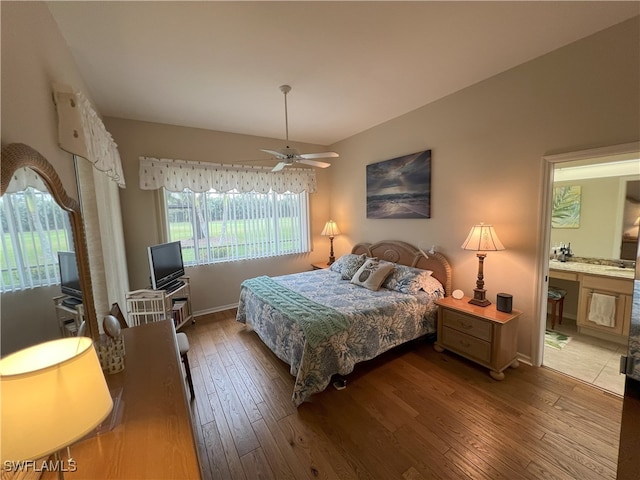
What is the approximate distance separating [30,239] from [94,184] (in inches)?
50.4

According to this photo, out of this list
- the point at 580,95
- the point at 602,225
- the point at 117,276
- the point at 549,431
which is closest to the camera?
the point at 549,431

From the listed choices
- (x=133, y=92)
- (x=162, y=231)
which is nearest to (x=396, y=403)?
(x=162, y=231)

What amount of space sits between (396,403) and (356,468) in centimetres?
64

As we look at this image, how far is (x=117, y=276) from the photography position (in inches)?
99.4

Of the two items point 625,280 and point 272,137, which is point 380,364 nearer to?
point 625,280

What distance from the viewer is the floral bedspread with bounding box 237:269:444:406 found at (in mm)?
2064

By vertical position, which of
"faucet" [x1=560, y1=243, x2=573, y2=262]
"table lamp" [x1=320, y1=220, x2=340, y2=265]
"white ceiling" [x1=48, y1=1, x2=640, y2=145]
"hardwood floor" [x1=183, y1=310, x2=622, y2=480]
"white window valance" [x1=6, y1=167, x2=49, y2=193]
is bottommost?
"hardwood floor" [x1=183, y1=310, x2=622, y2=480]

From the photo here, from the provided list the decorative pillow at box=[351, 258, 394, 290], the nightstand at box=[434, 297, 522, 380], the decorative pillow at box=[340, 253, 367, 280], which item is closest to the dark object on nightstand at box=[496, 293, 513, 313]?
the nightstand at box=[434, 297, 522, 380]

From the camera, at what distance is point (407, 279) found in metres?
2.98

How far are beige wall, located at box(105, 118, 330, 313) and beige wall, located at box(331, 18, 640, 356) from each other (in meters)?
2.19

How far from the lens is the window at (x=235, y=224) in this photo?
3705mm

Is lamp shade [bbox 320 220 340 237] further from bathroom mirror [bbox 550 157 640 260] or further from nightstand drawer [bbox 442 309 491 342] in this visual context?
bathroom mirror [bbox 550 157 640 260]

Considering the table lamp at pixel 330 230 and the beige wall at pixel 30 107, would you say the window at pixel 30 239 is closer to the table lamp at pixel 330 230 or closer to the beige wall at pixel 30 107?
the beige wall at pixel 30 107

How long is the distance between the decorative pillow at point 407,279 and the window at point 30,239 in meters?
2.81
